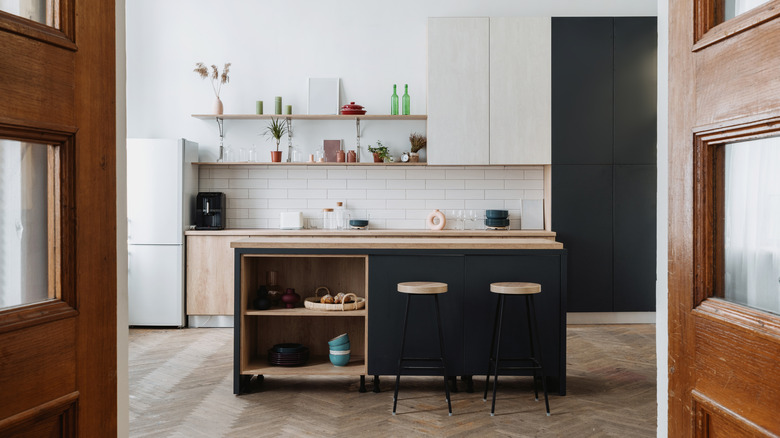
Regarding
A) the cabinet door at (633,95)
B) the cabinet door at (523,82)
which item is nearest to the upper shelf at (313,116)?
the cabinet door at (523,82)

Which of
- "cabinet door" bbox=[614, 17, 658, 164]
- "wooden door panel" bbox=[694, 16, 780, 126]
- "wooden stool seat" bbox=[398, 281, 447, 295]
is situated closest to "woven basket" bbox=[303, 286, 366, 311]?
"wooden stool seat" bbox=[398, 281, 447, 295]

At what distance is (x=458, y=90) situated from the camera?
19.9ft

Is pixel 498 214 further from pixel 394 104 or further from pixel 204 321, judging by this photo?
pixel 204 321

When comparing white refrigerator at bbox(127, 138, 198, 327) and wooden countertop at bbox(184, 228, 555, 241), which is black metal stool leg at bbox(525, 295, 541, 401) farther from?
white refrigerator at bbox(127, 138, 198, 327)

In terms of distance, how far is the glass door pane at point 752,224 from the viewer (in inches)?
41.3

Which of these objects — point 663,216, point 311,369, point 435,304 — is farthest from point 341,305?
point 663,216

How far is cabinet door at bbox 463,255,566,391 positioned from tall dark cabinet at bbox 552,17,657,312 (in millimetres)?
2232

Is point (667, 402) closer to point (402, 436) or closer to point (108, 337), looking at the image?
point (108, 337)

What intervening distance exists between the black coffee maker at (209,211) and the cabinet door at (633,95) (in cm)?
419

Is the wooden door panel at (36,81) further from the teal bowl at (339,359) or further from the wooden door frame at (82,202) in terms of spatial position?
the teal bowl at (339,359)

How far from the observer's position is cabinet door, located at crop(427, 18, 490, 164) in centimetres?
603

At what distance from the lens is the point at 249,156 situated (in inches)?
255

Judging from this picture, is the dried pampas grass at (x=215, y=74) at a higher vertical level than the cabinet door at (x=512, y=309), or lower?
higher

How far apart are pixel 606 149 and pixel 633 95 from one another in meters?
0.63
